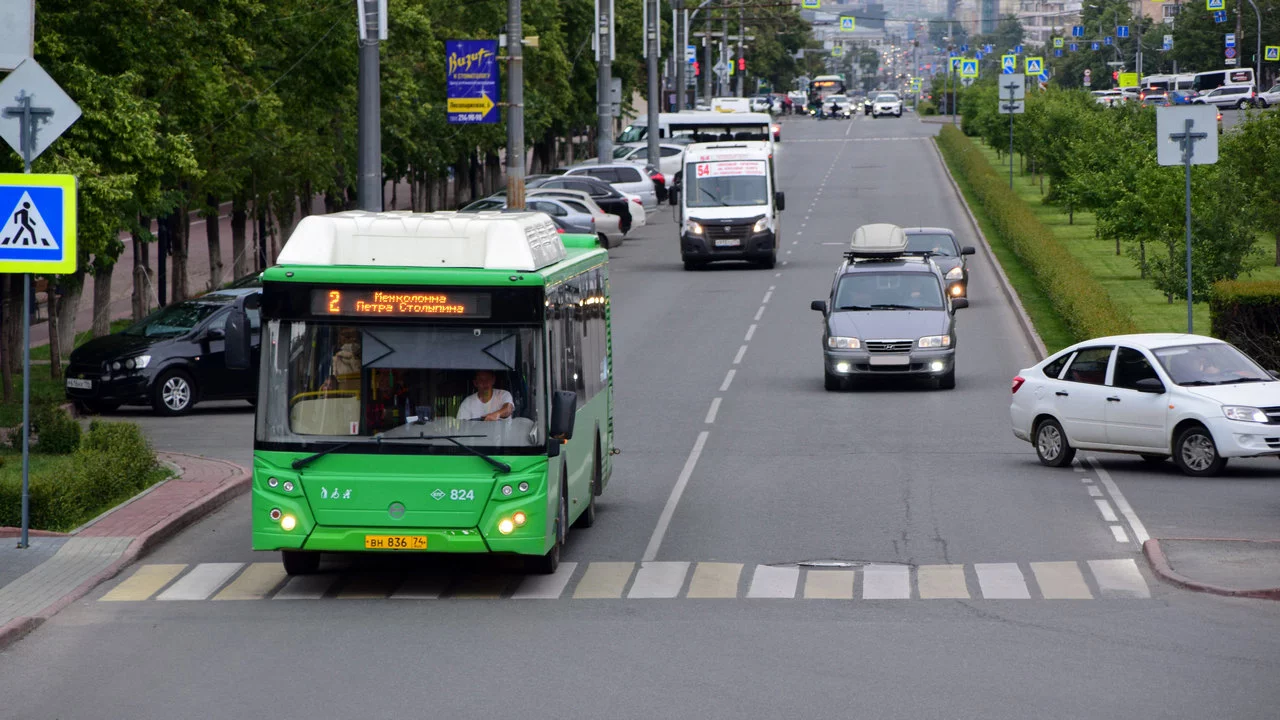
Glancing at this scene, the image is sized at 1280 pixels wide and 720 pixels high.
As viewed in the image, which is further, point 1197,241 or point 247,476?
point 1197,241

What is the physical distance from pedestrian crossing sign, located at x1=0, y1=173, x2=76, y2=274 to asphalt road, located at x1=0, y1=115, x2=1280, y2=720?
2658 millimetres

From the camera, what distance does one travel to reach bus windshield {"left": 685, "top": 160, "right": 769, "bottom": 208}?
45.1 meters

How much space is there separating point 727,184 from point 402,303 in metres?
32.5

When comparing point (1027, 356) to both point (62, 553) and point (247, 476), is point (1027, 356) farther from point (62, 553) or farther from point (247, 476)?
point (62, 553)

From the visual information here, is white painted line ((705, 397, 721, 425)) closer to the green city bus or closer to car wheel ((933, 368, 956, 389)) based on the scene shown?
car wheel ((933, 368, 956, 389))

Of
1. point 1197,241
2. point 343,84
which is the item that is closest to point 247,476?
point 343,84

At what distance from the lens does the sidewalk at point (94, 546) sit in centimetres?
1310

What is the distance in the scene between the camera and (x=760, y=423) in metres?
24.2

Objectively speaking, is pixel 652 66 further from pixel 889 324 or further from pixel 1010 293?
pixel 889 324

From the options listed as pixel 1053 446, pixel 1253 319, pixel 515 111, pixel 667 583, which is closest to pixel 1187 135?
pixel 1253 319

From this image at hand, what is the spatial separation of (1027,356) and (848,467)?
11.2m

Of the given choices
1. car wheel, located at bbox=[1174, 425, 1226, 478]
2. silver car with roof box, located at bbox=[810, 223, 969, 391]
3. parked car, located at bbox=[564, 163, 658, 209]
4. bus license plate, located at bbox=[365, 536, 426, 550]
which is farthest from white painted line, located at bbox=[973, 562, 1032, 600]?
parked car, located at bbox=[564, 163, 658, 209]

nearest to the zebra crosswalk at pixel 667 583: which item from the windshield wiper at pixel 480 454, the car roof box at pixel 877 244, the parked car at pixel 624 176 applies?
the windshield wiper at pixel 480 454

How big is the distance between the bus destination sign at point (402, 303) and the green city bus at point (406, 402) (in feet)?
0.03
